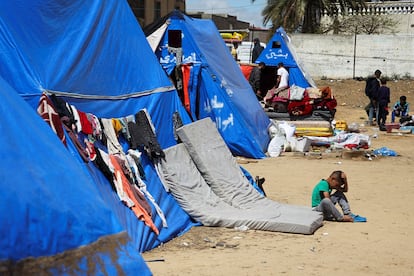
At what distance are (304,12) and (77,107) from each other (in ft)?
81.9

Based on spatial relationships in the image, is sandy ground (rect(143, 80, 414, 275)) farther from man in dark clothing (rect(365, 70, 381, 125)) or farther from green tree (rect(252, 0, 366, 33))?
green tree (rect(252, 0, 366, 33))

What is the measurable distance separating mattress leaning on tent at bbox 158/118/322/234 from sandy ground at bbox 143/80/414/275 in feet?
0.46

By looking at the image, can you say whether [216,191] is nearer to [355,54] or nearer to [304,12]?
[355,54]

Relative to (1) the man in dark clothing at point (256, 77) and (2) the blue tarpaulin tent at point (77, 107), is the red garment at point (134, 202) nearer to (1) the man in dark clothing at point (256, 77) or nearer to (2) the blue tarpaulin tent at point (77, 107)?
(2) the blue tarpaulin tent at point (77, 107)

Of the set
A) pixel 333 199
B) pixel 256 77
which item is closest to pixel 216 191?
pixel 333 199

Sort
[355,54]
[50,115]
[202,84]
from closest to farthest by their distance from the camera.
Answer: [50,115]
[202,84]
[355,54]

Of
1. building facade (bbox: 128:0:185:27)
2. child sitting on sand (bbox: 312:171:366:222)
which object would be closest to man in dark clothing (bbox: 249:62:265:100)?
child sitting on sand (bbox: 312:171:366:222)

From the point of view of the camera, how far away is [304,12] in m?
30.7

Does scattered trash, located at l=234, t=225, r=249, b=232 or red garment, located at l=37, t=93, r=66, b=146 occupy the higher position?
red garment, located at l=37, t=93, r=66, b=146

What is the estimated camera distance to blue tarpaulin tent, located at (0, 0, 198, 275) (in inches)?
168

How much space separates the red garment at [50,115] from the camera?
620 cm


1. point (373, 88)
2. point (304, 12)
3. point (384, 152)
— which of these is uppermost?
point (304, 12)

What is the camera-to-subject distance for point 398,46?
1041 inches

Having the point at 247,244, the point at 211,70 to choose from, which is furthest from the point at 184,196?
the point at 211,70
